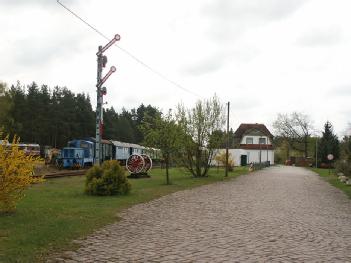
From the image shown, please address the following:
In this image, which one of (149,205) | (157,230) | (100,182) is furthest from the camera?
(100,182)

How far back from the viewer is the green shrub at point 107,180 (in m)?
17.9

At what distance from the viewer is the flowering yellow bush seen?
37.1 ft

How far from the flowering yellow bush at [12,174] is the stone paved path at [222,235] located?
257 cm

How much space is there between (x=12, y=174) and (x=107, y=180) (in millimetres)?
6916

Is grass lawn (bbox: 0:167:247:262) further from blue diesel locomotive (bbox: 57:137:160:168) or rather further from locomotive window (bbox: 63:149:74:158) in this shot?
locomotive window (bbox: 63:149:74:158)

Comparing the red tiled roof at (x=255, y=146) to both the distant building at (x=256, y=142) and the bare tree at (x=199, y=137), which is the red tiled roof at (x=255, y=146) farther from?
the bare tree at (x=199, y=137)

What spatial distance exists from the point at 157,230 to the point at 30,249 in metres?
3.37

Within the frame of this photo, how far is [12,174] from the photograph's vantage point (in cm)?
1139

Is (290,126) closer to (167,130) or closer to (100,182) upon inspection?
(167,130)

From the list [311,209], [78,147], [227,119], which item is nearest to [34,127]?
[78,147]

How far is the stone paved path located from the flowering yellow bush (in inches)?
101

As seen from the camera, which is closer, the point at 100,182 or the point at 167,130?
the point at 100,182

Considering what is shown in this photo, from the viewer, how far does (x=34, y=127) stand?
3041 inches

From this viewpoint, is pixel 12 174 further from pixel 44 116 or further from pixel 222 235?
pixel 44 116
